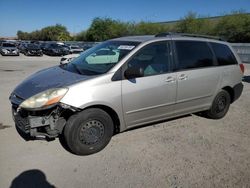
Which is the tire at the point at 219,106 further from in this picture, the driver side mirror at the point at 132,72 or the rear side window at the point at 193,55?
the driver side mirror at the point at 132,72

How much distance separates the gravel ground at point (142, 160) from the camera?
3.08 m

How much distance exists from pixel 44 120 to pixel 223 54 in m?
3.92

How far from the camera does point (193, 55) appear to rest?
4695 mm

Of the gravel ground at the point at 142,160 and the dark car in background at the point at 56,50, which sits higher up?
the dark car in background at the point at 56,50

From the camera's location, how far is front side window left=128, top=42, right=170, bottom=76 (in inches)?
159

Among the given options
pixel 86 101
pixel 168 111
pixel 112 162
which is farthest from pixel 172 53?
pixel 112 162

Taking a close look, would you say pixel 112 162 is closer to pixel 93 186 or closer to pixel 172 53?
pixel 93 186

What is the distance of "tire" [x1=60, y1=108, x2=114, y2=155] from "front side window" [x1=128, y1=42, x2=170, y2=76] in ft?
3.23

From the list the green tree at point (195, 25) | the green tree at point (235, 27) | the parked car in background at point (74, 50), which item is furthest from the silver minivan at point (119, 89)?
the green tree at point (195, 25)

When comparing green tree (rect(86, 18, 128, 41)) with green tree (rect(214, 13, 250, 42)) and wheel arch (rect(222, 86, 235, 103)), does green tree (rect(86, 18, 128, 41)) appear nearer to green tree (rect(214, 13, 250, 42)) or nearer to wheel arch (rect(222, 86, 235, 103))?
green tree (rect(214, 13, 250, 42))

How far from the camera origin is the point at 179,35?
4711mm

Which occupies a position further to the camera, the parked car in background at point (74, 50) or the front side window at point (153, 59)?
the parked car in background at point (74, 50)

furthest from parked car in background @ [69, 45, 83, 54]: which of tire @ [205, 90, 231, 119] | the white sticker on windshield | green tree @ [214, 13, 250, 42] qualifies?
the white sticker on windshield

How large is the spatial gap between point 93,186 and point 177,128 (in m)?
2.36
